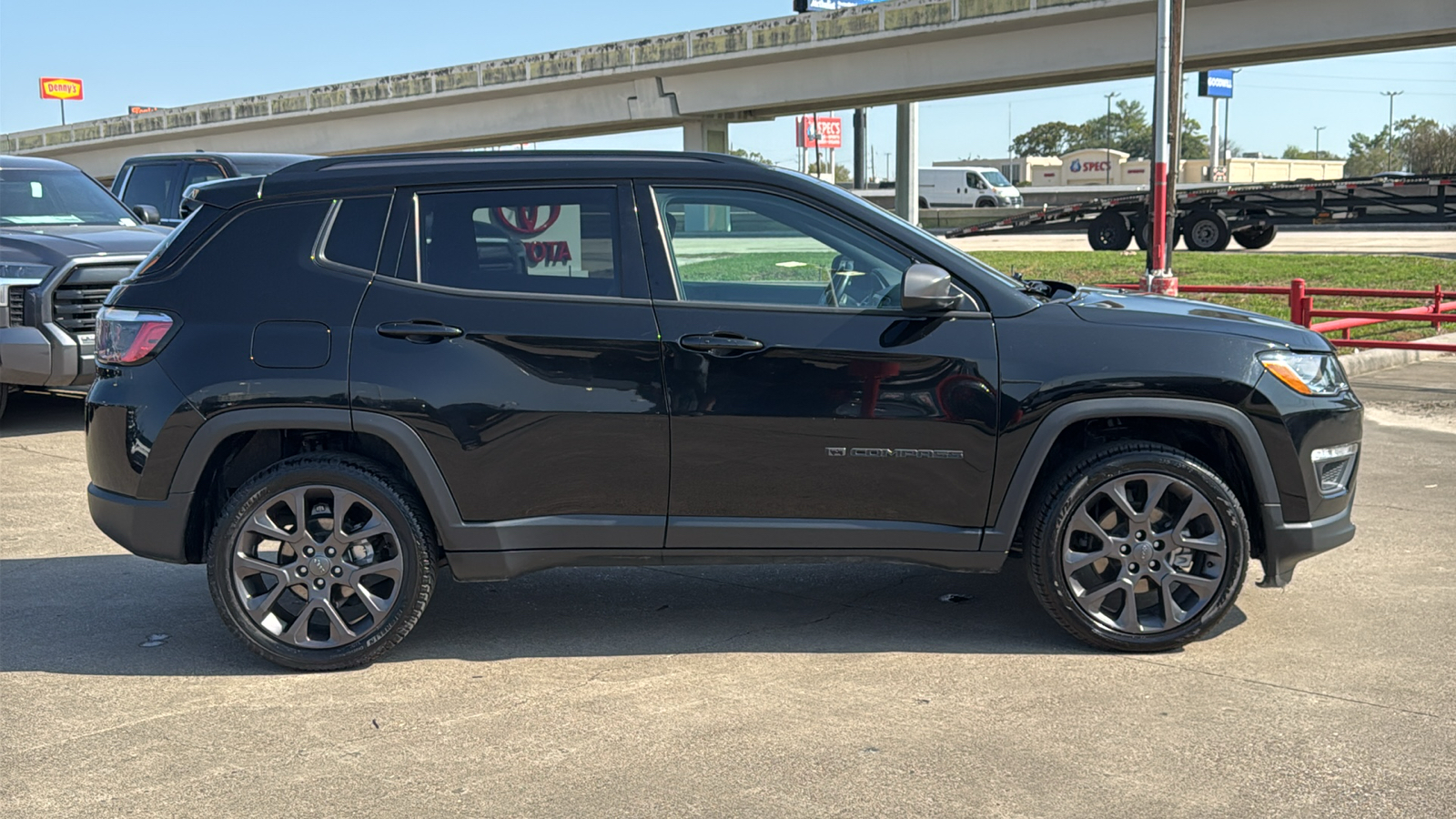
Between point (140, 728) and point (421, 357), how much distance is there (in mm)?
1492

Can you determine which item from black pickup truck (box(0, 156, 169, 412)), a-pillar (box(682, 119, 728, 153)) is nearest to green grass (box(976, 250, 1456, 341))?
black pickup truck (box(0, 156, 169, 412))

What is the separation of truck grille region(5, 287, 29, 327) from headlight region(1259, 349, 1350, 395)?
8255 millimetres

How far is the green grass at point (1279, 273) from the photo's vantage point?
17.5 meters

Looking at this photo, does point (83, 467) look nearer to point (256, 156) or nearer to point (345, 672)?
point (345, 672)

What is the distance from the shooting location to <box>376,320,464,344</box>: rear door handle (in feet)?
15.3

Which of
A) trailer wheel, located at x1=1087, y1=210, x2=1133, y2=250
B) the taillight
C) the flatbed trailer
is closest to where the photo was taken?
the taillight

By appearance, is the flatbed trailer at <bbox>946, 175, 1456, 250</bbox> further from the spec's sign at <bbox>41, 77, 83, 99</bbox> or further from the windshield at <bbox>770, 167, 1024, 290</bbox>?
the spec's sign at <bbox>41, 77, 83, 99</bbox>

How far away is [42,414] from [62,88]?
13114cm

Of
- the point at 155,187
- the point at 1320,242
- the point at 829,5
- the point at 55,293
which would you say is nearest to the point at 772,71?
the point at 829,5

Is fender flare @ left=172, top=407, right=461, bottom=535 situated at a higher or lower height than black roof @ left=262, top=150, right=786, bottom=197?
lower

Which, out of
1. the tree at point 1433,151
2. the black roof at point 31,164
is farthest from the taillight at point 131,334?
the tree at point 1433,151

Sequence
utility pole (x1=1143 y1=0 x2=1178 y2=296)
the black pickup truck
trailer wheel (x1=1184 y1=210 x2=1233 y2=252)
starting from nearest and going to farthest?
the black pickup truck < utility pole (x1=1143 y1=0 x2=1178 y2=296) < trailer wheel (x1=1184 y1=210 x2=1233 y2=252)

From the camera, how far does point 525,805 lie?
3611 millimetres

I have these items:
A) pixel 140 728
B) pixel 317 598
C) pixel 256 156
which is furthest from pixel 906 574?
pixel 256 156
